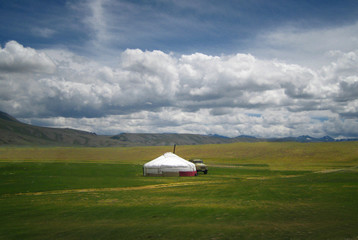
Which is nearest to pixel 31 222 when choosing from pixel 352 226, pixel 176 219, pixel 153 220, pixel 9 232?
pixel 9 232

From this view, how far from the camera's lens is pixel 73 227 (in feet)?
38.7

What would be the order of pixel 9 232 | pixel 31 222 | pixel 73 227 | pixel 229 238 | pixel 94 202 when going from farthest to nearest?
1. pixel 94 202
2. pixel 31 222
3. pixel 73 227
4. pixel 9 232
5. pixel 229 238

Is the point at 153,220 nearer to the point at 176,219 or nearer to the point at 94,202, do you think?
the point at 176,219

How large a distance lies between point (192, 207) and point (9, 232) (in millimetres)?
7867

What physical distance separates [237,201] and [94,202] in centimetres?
763

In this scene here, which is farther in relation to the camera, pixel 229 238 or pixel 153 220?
pixel 153 220

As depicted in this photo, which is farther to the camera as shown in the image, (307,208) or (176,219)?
(307,208)

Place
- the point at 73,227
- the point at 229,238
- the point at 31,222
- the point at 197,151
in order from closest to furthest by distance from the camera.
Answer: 1. the point at 229,238
2. the point at 73,227
3. the point at 31,222
4. the point at 197,151

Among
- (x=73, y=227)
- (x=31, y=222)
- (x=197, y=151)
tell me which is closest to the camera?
(x=73, y=227)

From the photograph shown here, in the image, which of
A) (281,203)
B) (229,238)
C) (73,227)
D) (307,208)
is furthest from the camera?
(281,203)

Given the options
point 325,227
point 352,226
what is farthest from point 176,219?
point 352,226

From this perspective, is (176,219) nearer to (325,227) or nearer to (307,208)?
(325,227)

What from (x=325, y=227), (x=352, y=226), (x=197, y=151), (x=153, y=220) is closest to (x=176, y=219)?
(x=153, y=220)

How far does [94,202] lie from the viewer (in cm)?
1805
